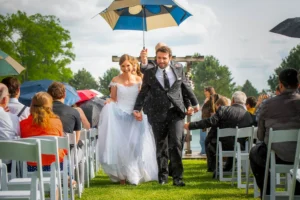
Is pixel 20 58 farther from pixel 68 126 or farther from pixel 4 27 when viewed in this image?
pixel 68 126

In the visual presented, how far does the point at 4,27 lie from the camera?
55812mm

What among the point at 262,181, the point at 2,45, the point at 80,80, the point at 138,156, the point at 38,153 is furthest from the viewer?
the point at 80,80

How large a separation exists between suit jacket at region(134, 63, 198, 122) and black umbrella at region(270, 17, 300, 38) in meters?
1.88

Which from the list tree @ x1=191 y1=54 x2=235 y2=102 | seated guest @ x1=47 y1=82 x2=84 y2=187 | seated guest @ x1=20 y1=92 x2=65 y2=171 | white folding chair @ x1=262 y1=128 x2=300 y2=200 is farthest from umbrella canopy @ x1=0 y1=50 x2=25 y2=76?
tree @ x1=191 y1=54 x2=235 y2=102

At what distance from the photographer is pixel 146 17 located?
46.0 feet

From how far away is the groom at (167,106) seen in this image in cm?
987

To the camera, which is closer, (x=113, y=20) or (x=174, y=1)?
(x=174, y=1)

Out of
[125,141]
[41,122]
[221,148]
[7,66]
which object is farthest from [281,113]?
[7,66]

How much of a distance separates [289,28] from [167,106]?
232 centimetres

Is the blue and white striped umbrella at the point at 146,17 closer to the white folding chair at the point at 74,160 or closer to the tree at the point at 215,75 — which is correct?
the white folding chair at the point at 74,160

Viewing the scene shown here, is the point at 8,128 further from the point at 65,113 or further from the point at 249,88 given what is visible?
the point at 249,88

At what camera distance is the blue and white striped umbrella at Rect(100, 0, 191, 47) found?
45.6ft

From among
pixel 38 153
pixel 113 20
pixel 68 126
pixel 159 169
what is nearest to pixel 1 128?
pixel 68 126

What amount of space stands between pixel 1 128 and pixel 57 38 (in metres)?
51.7
